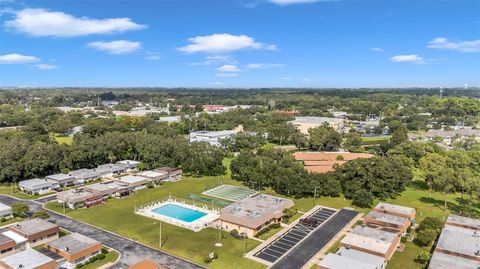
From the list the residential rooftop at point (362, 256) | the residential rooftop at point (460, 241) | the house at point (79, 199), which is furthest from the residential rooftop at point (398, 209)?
the house at point (79, 199)

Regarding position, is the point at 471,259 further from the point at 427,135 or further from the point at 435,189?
the point at 427,135

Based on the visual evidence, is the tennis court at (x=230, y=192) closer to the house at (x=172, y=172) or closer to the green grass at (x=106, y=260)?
the house at (x=172, y=172)

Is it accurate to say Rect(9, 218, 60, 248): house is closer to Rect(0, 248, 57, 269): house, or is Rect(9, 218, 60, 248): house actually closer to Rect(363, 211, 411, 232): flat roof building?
Rect(0, 248, 57, 269): house

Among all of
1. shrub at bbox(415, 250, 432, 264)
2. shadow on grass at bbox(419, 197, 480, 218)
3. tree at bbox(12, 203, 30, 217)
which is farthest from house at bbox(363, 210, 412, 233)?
tree at bbox(12, 203, 30, 217)

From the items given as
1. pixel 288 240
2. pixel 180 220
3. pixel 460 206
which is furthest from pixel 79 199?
pixel 460 206

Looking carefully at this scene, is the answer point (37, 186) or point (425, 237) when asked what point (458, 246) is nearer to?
point (425, 237)

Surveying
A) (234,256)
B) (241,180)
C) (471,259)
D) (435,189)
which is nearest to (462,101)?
(435,189)
